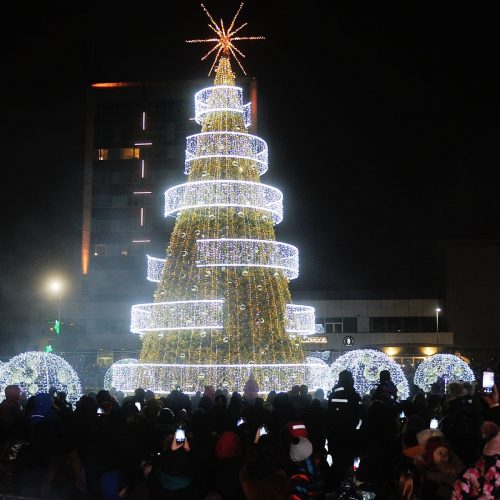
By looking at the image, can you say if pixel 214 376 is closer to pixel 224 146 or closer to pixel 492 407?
pixel 224 146

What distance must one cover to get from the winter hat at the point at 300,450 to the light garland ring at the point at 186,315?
16.0 metres

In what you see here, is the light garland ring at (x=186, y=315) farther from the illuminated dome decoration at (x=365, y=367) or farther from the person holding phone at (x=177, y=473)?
the person holding phone at (x=177, y=473)

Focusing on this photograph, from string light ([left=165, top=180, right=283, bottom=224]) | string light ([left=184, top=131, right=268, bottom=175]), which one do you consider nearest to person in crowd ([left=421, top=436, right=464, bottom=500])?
string light ([left=165, top=180, right=283, bottom=224])

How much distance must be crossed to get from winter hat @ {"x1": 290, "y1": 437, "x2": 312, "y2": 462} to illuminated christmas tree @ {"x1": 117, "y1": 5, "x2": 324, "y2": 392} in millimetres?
15843

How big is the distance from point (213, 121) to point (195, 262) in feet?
16.0

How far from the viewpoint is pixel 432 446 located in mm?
7586

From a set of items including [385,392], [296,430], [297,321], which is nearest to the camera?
[296,430]

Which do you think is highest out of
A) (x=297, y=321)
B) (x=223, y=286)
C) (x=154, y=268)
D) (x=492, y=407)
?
(x=154, y=268)

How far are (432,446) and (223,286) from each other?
1692cm

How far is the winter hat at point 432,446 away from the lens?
24.8 ft

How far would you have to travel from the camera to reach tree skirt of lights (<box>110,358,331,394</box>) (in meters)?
23.3

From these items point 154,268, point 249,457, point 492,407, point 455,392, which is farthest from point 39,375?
point 492,407

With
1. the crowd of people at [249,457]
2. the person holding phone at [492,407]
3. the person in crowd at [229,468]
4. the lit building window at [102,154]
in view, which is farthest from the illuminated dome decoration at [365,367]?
the lit building window at [102,154]

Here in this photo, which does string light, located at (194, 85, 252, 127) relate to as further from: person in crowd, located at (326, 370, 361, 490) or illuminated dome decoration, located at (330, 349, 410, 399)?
person in crowd, located at (326, 370, 361, 490)
